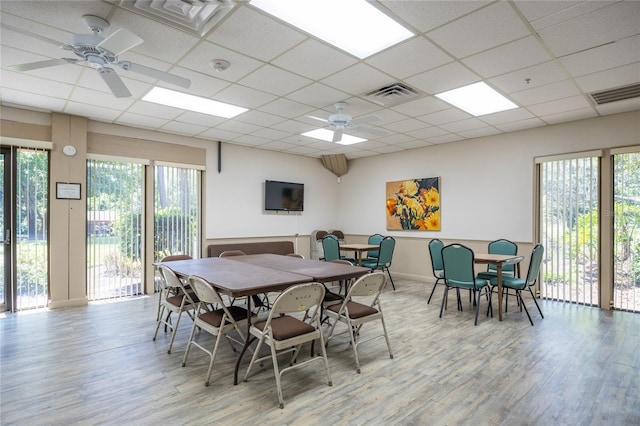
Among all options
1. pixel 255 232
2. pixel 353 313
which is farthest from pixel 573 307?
pixel 255 232

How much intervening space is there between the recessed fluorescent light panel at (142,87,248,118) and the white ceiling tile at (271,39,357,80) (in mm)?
1520

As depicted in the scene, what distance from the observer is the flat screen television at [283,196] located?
7.23 metres

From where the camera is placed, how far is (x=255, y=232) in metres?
7.12

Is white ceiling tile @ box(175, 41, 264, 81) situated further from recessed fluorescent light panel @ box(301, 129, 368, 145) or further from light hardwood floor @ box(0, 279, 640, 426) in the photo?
light hardwood floor @ box(0, 279, 640, 426)

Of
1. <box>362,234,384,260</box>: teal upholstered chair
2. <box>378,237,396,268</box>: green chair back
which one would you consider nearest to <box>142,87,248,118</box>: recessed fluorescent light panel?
<box>378,237,396,268</box>: green chair back

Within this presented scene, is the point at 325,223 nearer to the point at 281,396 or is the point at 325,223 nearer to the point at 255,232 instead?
the point at 255,232

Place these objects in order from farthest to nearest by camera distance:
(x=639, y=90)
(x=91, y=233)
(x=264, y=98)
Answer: (x=91, y=233)
(x=264, y=98)
(x=639, y=90)

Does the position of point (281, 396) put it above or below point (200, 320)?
below

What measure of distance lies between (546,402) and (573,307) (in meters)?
3.27

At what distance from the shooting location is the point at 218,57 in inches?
124

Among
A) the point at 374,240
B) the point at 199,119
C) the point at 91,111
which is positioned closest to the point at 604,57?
the point at 199,119

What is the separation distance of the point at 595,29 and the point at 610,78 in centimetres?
127

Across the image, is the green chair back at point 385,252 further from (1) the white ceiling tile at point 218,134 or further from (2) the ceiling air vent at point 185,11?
(2) the ceiling air vent at point 185,11

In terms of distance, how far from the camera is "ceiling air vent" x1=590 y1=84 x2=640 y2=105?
3807 mm
